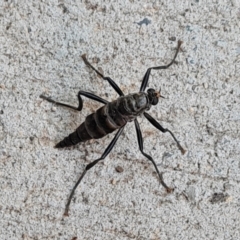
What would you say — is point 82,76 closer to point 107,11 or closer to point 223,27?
point 107,11

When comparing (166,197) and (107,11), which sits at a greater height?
(107,11)

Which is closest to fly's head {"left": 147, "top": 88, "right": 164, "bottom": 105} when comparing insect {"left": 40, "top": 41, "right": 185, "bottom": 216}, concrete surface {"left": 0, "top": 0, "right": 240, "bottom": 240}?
insect {"left": 40, "top": 41, "right": 185, "bottom": 216}

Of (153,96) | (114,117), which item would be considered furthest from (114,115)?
(153,96)

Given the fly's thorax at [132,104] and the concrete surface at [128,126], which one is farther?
the concrete surface at [128,126]

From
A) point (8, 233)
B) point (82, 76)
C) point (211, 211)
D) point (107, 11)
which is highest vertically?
point (107, 11)

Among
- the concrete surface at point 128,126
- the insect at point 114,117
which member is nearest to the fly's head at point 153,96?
the insect at point 114,117

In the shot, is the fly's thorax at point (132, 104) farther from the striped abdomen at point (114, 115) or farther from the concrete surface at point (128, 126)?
the concrete surface at point (128, 126)

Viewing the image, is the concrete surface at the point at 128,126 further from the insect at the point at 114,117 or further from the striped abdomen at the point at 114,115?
the striped abdomen at the point at 114,115

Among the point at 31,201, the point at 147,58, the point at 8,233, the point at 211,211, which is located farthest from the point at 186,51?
the point at 8,233

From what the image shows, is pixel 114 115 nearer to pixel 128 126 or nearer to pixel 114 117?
pixel 114 117
